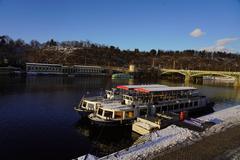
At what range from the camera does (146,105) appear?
29.1 m

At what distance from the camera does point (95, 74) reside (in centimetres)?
12950

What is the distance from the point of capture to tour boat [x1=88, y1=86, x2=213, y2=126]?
2589 cm

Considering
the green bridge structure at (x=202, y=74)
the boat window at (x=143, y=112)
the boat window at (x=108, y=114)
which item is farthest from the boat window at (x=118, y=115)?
the green bridge structure at (x=202, y=74)

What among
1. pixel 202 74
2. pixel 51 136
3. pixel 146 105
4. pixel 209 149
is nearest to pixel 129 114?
pixel 146 105

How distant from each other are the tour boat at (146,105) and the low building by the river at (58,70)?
284 ft

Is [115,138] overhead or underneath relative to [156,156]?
underneath

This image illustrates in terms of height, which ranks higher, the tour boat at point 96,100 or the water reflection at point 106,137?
the tour boat at point 96,100

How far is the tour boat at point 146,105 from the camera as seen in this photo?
2589 centimetres

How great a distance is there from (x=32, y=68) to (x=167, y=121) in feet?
323

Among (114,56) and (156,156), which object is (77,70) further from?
(156,156)

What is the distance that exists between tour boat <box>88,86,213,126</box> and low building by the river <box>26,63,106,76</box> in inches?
3409

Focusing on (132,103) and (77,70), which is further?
(77,70)

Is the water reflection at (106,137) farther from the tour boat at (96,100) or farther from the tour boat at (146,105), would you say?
the tour boat at (96,100)

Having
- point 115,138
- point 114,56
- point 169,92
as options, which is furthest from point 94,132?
point 114,56
